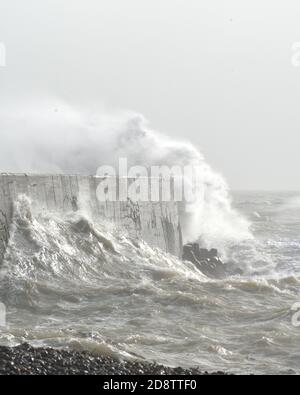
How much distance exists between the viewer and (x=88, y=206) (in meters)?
12.7

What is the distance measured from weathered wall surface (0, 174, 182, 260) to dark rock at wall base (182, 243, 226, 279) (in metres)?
0.29

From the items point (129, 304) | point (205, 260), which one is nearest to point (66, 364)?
point (129, 304)

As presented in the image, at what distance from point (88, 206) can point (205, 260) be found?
4.42 metres

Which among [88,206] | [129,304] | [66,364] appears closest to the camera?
[66,364]

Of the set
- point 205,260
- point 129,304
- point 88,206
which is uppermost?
point 88,206

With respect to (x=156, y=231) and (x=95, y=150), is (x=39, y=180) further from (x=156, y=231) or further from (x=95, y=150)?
(x=95, y=150)

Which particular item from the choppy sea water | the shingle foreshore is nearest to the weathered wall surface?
the choppy sea water

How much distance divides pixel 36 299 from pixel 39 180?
295cm

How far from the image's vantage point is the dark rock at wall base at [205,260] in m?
15.3

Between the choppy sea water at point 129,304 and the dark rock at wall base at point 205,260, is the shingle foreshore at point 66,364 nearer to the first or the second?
the choppy sea water at point 129,304

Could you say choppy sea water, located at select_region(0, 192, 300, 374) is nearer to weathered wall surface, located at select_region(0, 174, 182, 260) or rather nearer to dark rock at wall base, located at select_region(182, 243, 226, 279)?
weathered wall surface, located at select_region(0, 174, 182, 260)

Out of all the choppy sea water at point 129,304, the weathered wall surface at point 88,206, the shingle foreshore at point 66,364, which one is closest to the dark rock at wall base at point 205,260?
the weathered wall surface at point 88,206

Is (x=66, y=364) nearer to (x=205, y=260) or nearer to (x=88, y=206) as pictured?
Result: (x=88, y=206)

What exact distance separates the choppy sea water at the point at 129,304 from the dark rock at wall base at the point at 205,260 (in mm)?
1929
